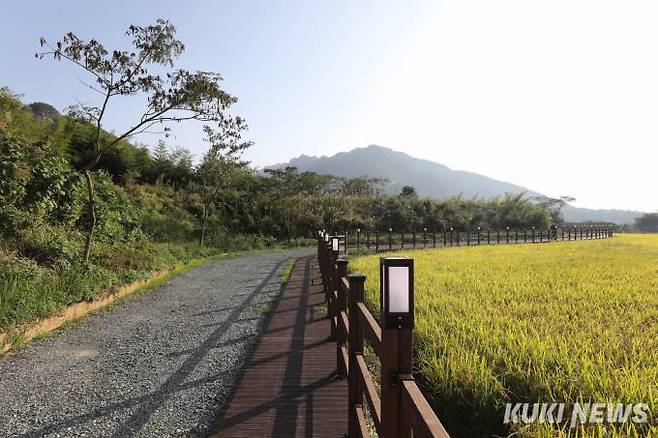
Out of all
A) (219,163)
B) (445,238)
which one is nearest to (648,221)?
(445,238)

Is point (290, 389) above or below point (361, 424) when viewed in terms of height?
below

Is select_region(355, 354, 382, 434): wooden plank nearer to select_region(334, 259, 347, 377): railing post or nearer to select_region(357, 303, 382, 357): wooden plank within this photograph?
select_region(357, 303, 382, 357): wooden plank

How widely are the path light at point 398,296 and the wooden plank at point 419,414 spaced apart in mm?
204

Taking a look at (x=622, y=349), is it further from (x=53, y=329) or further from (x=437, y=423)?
(x=53, y=329)

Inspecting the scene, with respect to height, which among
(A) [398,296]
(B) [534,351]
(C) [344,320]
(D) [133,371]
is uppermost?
(A) [398,296]

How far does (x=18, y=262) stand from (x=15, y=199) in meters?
2.15

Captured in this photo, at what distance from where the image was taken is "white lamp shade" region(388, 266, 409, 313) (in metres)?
1.50

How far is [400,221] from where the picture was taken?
2384 cm

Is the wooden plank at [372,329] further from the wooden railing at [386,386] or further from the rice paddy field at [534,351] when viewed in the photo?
the rice paddy field at [534,351]

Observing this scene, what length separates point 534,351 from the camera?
304 cm

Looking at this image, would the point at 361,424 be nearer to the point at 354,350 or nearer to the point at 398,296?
the point at 354,350

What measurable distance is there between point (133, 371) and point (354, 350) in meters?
2.24

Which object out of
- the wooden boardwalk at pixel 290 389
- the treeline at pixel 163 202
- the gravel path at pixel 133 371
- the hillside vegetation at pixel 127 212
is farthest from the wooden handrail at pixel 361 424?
the treeline at pixel 163 202

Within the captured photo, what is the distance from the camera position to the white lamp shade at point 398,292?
150 cm
